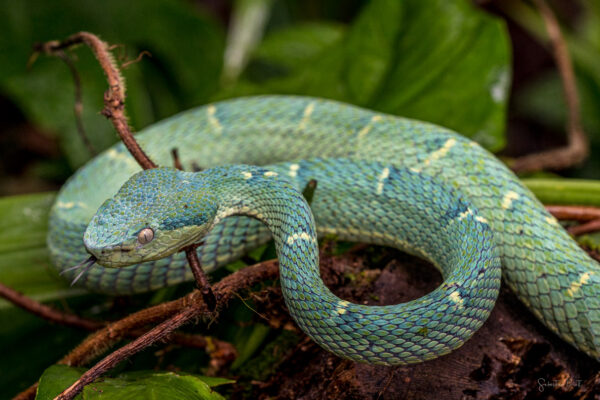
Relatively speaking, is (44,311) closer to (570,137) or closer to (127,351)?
(127,351)

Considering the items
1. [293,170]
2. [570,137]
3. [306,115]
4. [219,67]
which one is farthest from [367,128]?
[219,67]

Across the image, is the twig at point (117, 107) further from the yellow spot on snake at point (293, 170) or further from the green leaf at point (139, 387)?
the green leaf at point (139, 387)

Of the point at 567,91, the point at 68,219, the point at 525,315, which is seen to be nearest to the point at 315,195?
the point at 525,315

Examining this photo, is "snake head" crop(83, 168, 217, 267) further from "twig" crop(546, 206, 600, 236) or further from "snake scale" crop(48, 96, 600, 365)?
"twig" crop(546, 206, 600, 236)

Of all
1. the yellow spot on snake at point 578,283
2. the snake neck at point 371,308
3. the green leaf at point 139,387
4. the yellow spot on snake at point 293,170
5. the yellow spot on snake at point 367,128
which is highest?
the yellow spot on snake at point 367,128

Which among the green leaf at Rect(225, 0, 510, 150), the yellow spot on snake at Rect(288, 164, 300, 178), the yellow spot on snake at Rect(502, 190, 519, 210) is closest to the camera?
the yellow spot on snake at Rect(502, 190, 519, 210)

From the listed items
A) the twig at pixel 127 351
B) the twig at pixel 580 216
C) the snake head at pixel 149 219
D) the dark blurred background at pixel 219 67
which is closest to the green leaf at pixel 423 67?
the dark blurred background at pixel 219 67

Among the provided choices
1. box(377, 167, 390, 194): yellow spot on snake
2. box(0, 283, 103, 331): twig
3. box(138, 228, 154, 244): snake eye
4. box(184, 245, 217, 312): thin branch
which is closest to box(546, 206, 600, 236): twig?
A: box(377, 167, 390, 194): yellow spot on snake
